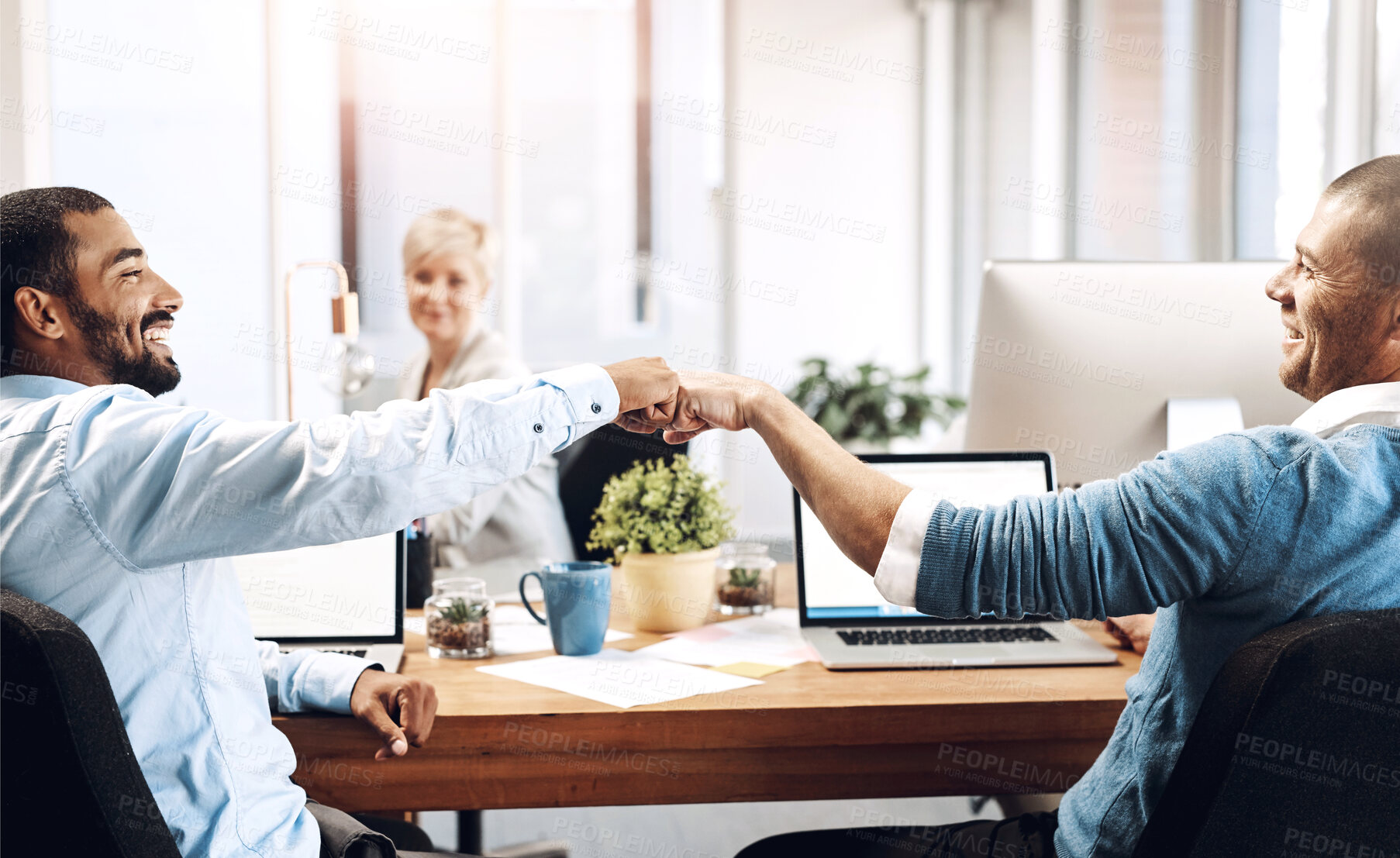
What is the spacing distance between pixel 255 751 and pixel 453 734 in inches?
9.6

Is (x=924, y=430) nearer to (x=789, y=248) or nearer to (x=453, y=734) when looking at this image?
(x=789, y=248)

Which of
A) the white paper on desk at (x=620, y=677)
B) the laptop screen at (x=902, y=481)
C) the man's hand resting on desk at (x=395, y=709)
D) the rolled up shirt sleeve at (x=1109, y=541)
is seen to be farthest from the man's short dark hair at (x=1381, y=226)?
the man's hand resting on desk at (x=395, y=709)

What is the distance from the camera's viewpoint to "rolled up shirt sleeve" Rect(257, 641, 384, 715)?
1290mm

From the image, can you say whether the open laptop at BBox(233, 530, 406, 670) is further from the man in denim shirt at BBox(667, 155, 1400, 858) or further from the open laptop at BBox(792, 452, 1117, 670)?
the man in denim shirt at BBox(667, 155, 1400, 858)

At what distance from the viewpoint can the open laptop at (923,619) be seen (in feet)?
4.91

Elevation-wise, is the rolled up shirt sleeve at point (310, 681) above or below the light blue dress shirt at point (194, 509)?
below

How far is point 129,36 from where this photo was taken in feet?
16.1

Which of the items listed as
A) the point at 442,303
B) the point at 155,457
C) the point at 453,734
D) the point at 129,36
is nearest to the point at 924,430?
the point at 442,303

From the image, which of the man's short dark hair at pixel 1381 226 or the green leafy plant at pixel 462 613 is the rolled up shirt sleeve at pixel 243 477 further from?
the man's short dark hair at pixel 1381 226

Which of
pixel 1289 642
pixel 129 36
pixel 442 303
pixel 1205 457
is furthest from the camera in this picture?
pixel 129 36

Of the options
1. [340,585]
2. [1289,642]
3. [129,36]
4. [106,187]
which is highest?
[129,36]

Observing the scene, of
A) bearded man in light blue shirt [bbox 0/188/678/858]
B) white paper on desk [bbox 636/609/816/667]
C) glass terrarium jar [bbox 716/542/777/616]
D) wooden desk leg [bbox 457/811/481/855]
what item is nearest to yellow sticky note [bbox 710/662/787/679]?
white paper on desk [bbox 636/609/816/667]

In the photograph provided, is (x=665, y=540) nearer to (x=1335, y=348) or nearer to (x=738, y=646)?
(x=738, y=646)

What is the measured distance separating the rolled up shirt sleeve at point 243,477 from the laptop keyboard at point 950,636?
0.78 metres
